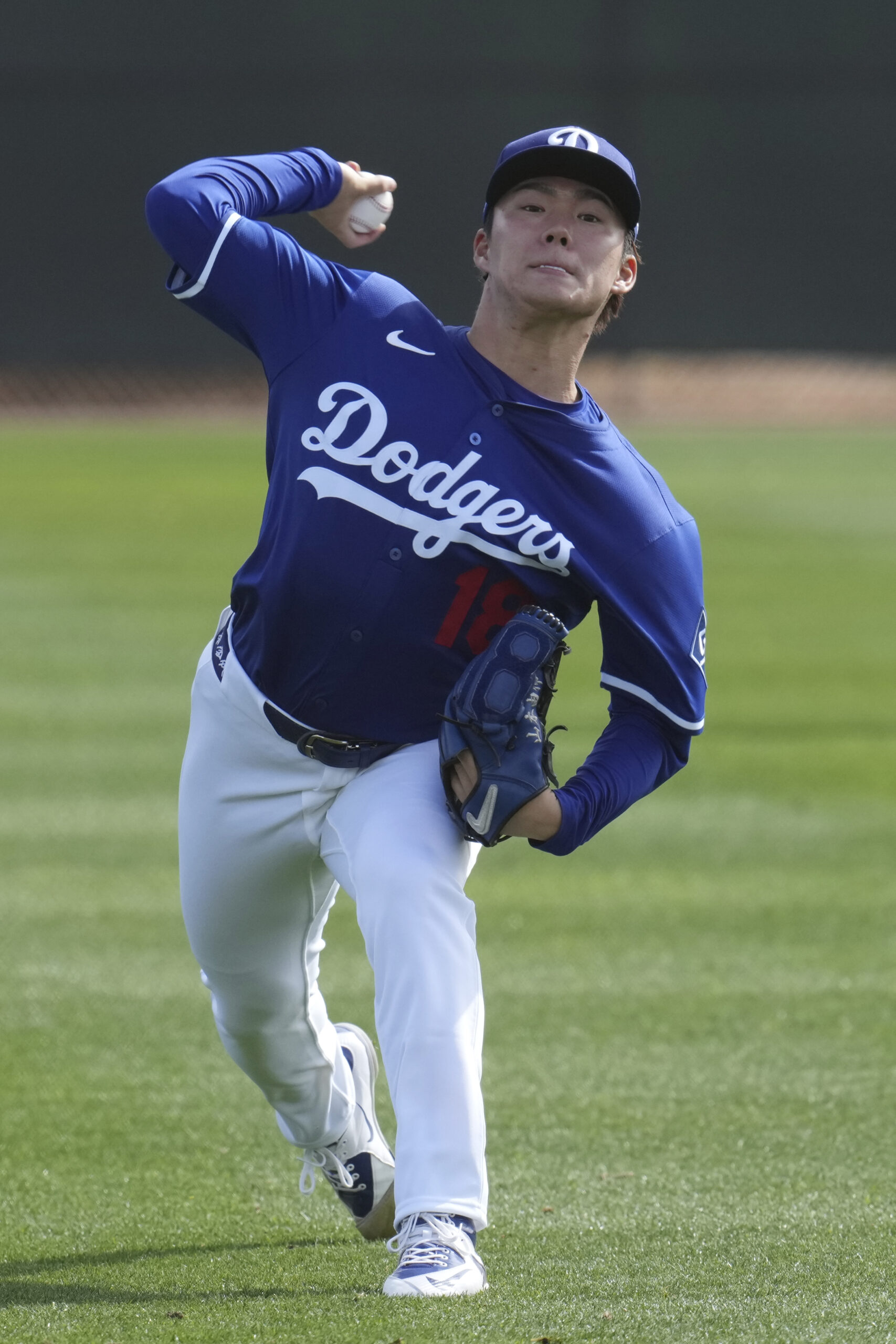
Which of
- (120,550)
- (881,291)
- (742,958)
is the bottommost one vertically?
(742,958)

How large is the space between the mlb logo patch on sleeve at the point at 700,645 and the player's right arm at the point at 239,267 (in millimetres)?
898

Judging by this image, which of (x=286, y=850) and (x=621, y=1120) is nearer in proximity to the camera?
(x=286, y=850)

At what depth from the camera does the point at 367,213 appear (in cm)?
377

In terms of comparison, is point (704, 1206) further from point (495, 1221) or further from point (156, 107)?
point (156, 107)

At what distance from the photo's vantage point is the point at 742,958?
19.1 feet

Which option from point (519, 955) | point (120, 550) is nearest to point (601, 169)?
point (519, 955)

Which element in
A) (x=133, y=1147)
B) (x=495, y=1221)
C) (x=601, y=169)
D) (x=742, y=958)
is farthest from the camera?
(x=742, y=958)

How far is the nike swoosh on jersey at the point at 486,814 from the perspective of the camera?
10.1ft

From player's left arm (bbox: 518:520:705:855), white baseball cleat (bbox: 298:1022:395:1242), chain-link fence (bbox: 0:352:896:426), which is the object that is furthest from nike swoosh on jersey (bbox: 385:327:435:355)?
chain-link fence (bbox: 0:352:896:426)

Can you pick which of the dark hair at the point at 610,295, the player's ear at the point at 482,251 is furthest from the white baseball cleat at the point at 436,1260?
A: the player's ear at the point at 482,251

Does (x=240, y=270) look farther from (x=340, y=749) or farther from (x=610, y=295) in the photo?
(x=340, y=749)

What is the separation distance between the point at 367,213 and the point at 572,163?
0.59 m

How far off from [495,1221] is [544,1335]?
1.02 m

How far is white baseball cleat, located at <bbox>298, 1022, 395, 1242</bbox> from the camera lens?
371 centimetres
